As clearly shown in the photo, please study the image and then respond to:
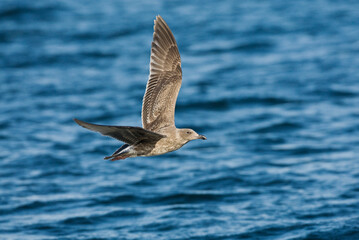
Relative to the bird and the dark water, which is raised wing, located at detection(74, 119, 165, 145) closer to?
the bird

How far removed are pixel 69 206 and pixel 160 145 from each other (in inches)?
247

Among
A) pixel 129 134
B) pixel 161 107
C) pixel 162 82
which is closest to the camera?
pixel 129 134

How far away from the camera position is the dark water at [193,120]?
43.2 feet

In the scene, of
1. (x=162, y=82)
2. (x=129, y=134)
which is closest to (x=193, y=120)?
(x=162, y=82)

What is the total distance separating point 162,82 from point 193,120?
941 centimetres

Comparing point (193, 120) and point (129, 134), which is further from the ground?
point (193, 120)

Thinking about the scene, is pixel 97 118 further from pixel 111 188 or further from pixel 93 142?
pixel 111 188

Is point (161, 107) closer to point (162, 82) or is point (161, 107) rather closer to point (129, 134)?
point (162, 82)

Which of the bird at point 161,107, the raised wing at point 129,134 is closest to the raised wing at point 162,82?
the bird at point 161,107

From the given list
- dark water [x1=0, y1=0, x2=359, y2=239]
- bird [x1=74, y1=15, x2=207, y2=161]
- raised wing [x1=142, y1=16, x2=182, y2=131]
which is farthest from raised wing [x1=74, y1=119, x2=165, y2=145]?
dark water [x1=0, y1=0, x2=359, y2=239]

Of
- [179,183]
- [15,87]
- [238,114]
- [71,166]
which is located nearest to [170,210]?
[179,183]

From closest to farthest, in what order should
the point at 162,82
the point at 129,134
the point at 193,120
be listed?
the point at 129,134, the point at 162,82, the point at 193,120

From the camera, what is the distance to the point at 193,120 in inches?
739

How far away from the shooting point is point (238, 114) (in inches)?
750
